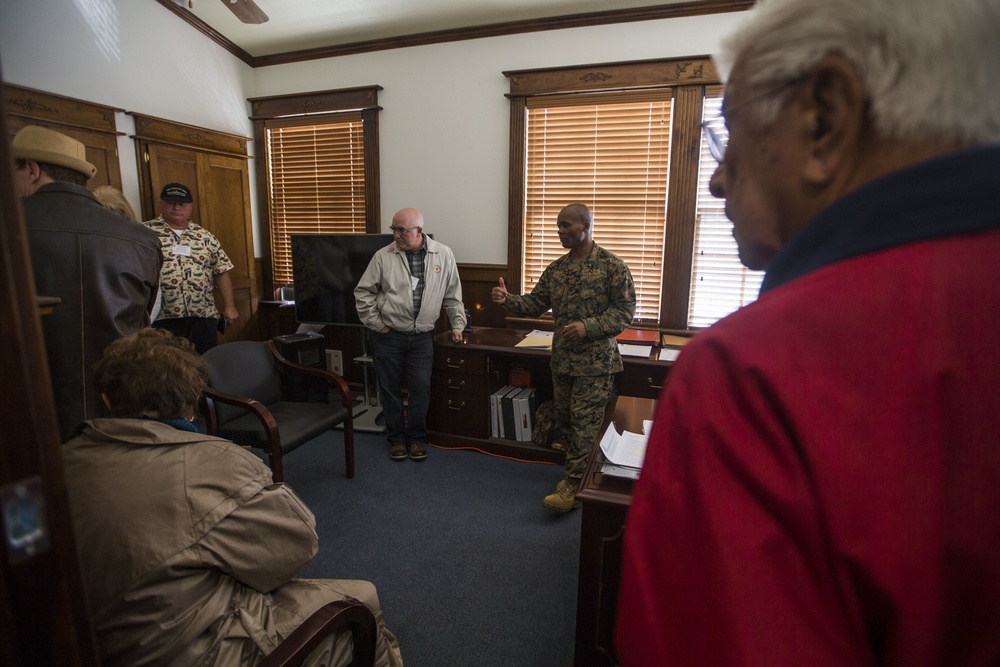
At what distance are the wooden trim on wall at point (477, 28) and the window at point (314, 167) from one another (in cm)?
32

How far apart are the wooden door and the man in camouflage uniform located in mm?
2986

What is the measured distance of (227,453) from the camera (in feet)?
3.65

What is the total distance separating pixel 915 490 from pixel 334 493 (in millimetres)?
2952

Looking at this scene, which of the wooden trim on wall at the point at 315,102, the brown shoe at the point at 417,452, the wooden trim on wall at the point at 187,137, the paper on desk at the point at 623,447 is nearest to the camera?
the paper on desk at the point at 623,447

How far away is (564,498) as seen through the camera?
8.85ft

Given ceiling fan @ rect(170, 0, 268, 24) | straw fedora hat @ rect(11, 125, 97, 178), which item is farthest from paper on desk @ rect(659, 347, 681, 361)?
ceiling fan @ rect(170, 0, 268, 24)

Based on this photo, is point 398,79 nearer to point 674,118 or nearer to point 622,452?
point 674,118

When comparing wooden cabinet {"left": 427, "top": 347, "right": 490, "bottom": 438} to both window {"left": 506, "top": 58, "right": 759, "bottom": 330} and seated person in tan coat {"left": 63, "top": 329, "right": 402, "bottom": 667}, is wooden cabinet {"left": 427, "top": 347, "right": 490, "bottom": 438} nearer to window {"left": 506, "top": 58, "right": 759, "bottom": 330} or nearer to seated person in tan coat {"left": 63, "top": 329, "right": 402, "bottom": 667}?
window {"left": 506, "top": 58, "right": 759, "bottom": 330}

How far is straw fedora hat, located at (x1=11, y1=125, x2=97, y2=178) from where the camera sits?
1836 mm

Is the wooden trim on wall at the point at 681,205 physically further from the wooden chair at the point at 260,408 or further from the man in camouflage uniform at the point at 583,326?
the wooden chair at the point at 260,408

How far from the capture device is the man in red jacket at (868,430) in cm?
34

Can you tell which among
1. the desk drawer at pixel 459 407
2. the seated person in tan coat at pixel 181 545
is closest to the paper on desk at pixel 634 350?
the desk drawer at pixel 459 407

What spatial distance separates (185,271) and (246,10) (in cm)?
165

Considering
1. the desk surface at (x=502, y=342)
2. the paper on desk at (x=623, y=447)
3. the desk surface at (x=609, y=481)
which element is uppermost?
the desk surface at (x=502, y=342)
